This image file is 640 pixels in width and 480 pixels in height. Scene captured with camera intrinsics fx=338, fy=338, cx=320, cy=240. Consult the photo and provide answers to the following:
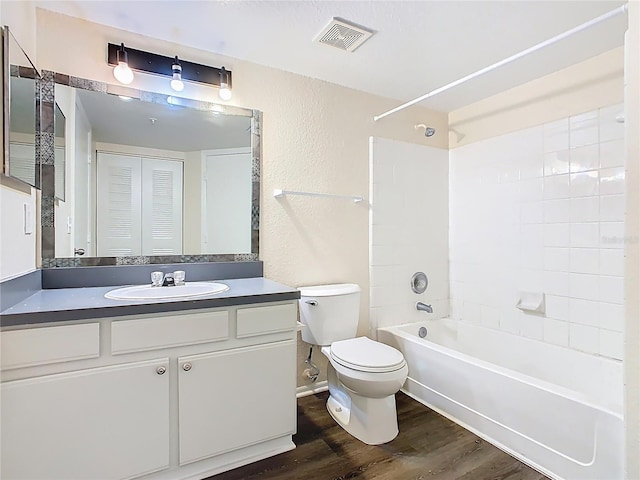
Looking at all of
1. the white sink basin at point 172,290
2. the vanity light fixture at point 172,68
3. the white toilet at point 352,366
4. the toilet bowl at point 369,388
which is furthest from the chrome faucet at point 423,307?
the vanity light fixture at point 172,68

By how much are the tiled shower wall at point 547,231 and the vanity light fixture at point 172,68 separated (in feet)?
6.50

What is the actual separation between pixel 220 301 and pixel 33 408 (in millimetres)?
719

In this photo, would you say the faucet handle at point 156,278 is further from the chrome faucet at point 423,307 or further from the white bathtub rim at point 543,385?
the chrome faucet at point 423,307

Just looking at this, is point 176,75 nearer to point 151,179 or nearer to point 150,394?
point 151,179

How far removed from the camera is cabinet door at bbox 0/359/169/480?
1.17m

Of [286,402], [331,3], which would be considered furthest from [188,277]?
[331,3]

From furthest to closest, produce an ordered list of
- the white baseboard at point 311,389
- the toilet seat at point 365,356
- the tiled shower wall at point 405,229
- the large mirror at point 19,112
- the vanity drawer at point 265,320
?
1. the tiled shower wall at point 405,229
2. the white baseboard at point 311,389
3. the toilet seat at point 365,356
4. the vanity drawer at point 265,320
5. the large mirror at point 19,112

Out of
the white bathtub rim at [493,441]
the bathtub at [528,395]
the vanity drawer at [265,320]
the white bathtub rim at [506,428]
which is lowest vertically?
the white bathtub rim at [493,441]

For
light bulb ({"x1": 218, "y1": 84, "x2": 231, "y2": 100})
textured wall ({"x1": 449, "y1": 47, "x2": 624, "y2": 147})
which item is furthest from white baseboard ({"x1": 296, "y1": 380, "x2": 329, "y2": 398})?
textured wall ({"x1": 449, "y1": 47, "x2": 624, "y2": 147})

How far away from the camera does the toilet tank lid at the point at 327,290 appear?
211 cm

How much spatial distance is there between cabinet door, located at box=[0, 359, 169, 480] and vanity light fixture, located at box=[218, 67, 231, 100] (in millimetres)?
1477

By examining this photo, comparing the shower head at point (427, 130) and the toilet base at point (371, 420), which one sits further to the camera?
the shower head at point (427, 130)

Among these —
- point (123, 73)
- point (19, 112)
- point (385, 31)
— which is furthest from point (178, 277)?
point (385, 31)

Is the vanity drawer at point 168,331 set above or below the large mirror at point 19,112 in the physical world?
below
